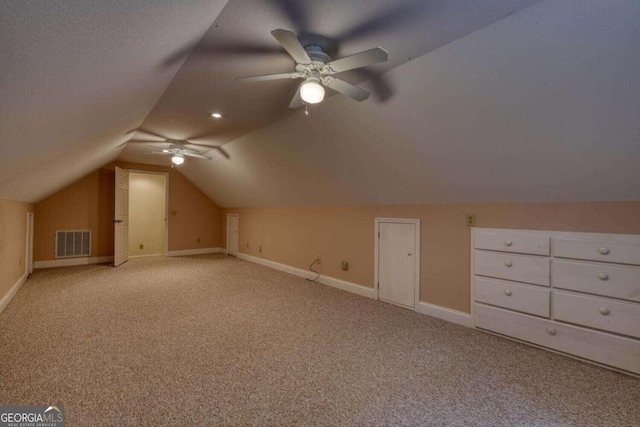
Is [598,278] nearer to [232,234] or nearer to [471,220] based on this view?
[471,220]

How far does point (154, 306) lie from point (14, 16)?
340 centimetres

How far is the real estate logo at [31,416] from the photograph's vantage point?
5.32ft

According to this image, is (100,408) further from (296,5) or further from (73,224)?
(73,224)

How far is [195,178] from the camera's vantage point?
708 centimetres

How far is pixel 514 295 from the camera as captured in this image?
2.73 m

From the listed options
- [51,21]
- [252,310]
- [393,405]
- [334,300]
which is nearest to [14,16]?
[51,21]

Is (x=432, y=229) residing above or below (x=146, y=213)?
below

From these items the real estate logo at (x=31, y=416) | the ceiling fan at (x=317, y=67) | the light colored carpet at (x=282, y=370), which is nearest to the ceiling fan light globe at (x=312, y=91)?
the ceiling fan at (x=317, y=67)

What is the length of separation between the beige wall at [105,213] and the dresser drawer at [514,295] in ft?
22.2

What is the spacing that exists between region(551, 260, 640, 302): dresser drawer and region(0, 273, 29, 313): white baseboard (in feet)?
19.1

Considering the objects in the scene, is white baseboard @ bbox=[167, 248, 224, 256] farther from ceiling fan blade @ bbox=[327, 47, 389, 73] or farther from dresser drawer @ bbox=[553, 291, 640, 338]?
dresser drawer @ bbox=[553, 291, 640, 338]

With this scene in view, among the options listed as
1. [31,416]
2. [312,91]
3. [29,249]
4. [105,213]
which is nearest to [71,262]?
[29,249]

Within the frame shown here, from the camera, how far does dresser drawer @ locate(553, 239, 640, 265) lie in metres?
2.18

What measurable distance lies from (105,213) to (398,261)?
6431mm
